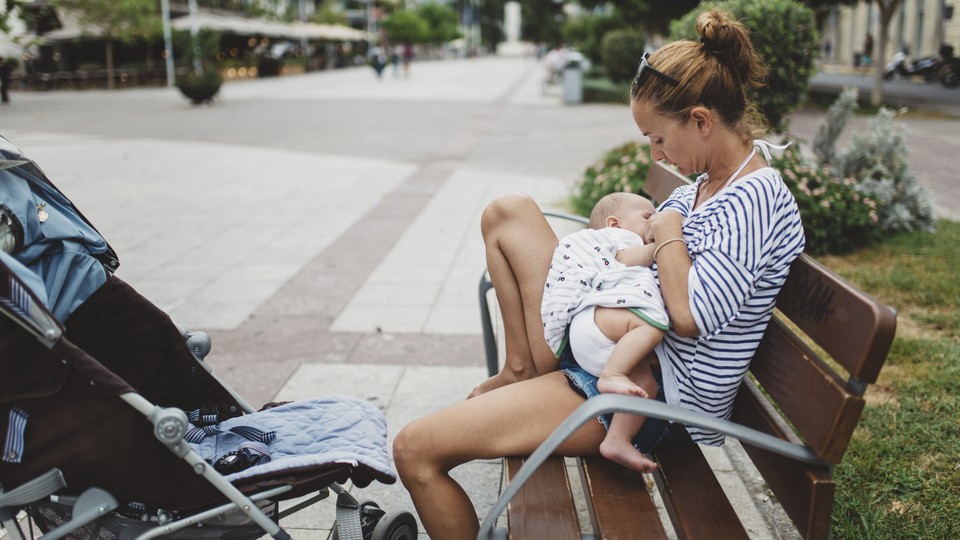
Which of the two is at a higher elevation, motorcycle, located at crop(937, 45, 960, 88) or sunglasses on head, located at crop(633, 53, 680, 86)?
motorcycle, located at crop(937, 45, 960, 88)

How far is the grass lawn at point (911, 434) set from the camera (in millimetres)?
2592

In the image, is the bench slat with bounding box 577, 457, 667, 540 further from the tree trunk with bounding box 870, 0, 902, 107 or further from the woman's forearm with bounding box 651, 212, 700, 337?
the tree trunk with bounding box 870, 0, 902, 107

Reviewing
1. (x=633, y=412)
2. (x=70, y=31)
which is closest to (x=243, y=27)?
(x=70, y=31)

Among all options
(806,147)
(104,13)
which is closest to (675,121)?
(806,147)

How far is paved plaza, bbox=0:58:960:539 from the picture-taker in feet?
13.2

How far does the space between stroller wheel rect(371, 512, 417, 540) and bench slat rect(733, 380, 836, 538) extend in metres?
1.03

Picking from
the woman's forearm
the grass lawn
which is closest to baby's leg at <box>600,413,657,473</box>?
the woman's forearm

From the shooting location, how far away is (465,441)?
2016mm

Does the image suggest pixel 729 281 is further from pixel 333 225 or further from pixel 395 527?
pixel 333 225

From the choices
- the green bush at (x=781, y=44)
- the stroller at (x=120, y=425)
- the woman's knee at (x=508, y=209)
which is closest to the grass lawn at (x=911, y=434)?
the woman's knee at (x=508, y=209)

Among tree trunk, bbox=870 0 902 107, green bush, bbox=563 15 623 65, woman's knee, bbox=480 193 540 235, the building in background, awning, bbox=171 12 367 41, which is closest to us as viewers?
woman's knee, bbox=480 193 540 235

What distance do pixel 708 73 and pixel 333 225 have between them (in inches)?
228

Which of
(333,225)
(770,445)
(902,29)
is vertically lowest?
(333,225)

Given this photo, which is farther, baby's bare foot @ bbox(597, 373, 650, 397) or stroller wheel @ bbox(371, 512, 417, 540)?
stroller wheel @ bbox(371, 512, 417, 540)
